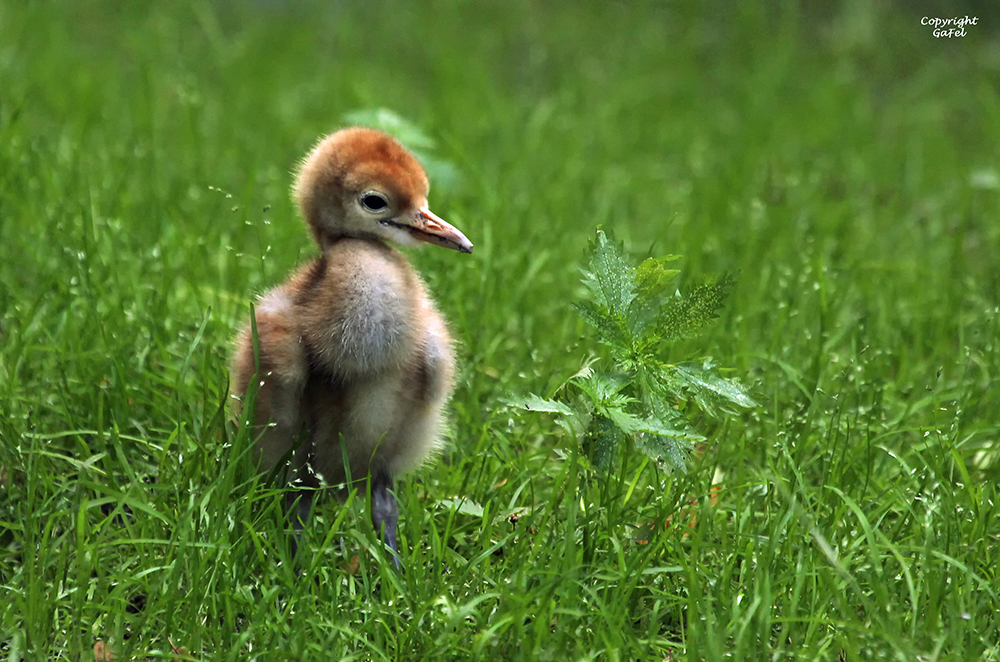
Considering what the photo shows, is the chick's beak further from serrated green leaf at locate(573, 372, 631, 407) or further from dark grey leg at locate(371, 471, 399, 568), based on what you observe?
dark grey leg at locate(371, 471, 399, 568)

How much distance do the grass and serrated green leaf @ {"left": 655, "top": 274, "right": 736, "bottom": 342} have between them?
0.06m

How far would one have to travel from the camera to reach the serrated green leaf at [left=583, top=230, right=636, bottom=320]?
2854 mm

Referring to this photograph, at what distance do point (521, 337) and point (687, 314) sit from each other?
4.16 ft

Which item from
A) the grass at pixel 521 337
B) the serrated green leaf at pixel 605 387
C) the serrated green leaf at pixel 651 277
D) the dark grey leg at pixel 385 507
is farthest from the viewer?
the dark grey leg at pixel 385 507

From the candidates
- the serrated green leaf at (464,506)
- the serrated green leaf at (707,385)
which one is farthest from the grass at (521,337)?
the serrated green leaf at (707,385)

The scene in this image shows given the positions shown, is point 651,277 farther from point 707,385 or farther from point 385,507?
point 385,507

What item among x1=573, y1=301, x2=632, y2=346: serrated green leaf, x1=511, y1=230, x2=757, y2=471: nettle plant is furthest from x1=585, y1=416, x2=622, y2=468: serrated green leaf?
x1=573, y1=301, x2=632, y2=346: serrated green leaf

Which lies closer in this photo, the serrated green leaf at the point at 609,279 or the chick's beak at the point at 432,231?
the serrated green leaf at the point at 609,279

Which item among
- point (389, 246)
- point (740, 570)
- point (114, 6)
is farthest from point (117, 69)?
point (740, 570)

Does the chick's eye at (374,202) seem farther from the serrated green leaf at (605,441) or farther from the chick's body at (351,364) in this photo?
the serrated green leaf at (605,441)

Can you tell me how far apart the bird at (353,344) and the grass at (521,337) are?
140 mm

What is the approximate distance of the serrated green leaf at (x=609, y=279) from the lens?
285 centimetres

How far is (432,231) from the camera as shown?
3.01m

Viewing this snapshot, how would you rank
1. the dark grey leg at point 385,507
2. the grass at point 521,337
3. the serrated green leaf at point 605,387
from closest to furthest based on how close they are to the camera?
the grass at point 521,337, the serrated green leaf at point 605,387, the dark grey leg at point 385,507
